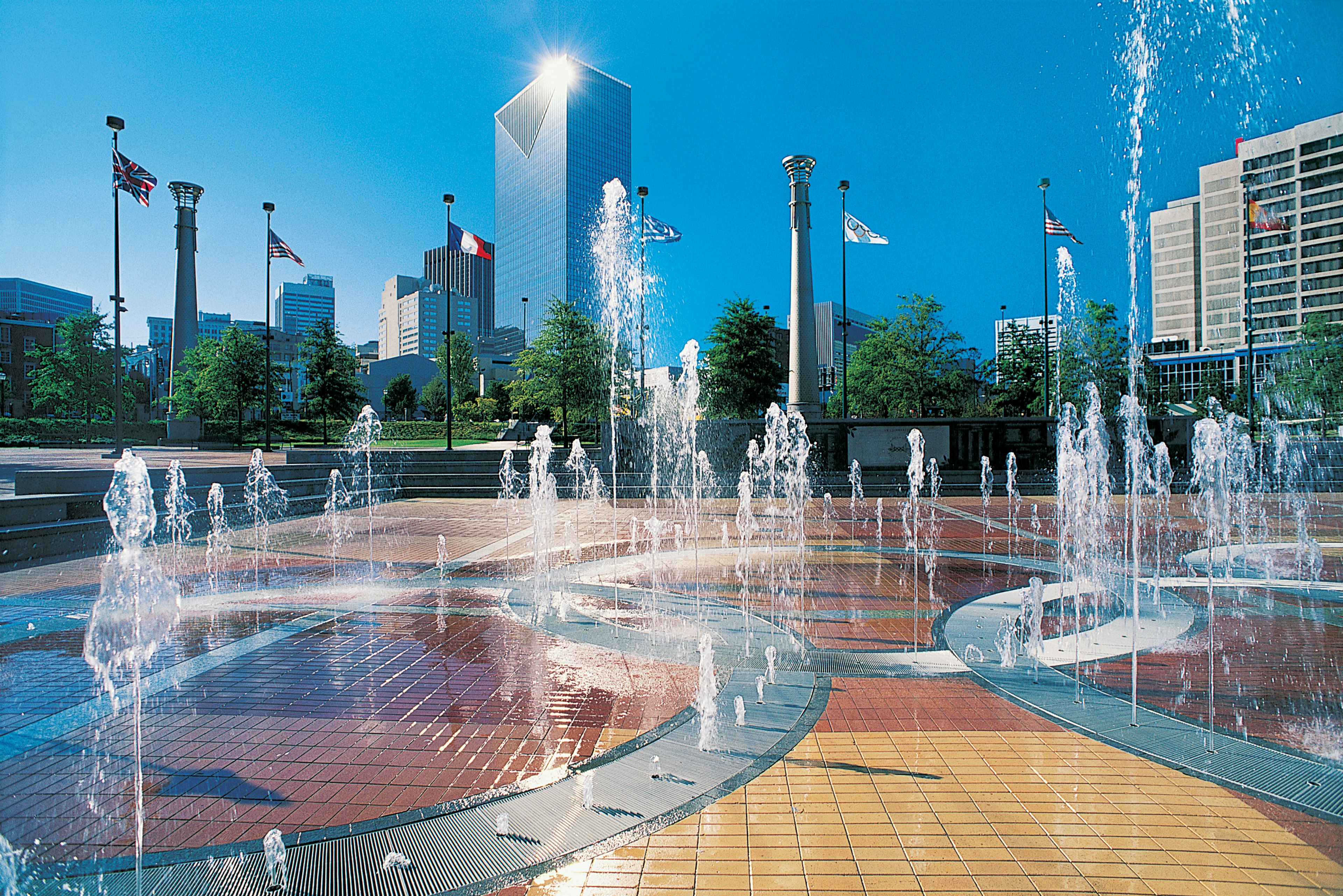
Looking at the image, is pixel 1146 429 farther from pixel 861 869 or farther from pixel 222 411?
pixel 222 411

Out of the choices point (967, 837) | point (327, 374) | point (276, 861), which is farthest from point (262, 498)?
point (327, 374)

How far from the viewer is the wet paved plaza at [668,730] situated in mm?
2941

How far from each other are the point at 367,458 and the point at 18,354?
67081mm

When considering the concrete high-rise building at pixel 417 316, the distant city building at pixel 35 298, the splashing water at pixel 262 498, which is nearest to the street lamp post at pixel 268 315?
the splashing water at pixel 262 498

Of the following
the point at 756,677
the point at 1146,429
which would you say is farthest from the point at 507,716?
the point at 1146,429

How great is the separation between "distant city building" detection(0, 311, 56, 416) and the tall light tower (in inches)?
1271

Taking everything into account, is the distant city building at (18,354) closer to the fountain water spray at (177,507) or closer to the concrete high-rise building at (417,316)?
the fountain water spray at (177,507)

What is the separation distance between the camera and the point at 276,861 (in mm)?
2930

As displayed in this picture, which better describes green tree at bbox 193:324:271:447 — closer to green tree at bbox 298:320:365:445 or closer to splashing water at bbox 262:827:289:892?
green tree at bbox 298:320:365:445

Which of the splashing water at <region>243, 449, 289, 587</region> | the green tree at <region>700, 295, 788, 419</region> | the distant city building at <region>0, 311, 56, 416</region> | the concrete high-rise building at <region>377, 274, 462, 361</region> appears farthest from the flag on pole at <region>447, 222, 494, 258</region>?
the concrete high-rise building at <region>377, 274, 462, 361</region>

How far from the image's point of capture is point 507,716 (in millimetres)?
4547

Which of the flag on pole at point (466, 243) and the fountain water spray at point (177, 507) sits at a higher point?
the flag on pole at point (466, 243)

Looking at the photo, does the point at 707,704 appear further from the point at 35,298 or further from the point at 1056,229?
the point at 35,298

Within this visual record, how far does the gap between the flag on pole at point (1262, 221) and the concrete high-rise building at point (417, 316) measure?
149 meters
